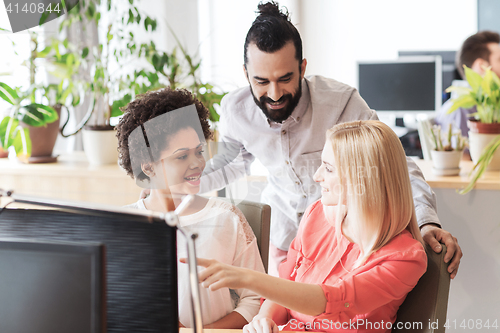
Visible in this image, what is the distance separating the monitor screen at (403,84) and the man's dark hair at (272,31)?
2342mm

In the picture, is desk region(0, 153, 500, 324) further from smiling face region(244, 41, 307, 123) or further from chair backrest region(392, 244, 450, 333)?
chair backrest region(392, 244, 450, 333)

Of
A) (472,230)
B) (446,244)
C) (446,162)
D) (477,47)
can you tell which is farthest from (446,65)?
(446,244)

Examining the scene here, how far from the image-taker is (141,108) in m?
0.90

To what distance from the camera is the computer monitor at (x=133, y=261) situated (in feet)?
1.71

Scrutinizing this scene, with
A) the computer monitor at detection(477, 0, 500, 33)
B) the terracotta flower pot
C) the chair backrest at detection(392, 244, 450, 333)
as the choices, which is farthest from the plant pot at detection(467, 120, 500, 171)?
the computer monitor at detection(477, 0, 500, 33)

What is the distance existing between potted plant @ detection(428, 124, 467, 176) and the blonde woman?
30.7 inches

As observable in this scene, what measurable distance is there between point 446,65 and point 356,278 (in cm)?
326

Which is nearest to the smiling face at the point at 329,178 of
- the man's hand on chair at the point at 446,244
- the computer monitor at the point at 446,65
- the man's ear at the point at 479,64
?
the man's hand on chair at the point at 446,244

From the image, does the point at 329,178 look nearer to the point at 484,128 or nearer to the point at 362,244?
the point at 362,244

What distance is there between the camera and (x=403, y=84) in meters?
3.46

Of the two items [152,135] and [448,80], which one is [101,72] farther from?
[448,80]

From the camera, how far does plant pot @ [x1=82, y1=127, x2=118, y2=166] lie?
1830mm

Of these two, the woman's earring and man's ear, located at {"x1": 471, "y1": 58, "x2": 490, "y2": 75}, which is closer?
the woman's earring

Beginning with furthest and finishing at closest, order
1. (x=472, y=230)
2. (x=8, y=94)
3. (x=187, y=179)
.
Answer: (x=8, y=94), (x=472, y=230), (x=187, y=179)
